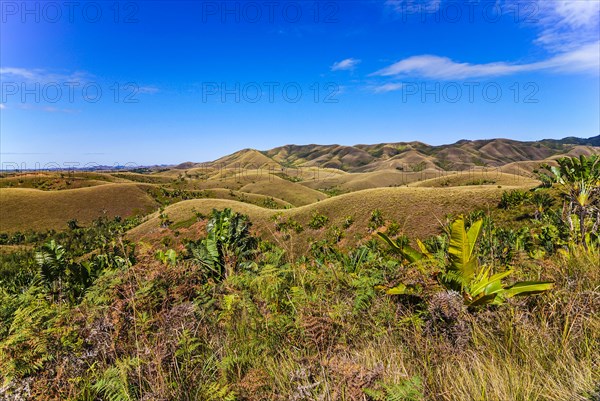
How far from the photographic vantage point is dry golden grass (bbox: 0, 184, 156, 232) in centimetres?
7019

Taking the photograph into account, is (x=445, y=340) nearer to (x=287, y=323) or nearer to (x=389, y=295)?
(x=389, y=295)

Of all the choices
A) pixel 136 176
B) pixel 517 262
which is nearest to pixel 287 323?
pixel 517 262

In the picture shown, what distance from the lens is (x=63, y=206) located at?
77.1 m

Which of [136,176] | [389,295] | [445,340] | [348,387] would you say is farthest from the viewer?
[136,176]

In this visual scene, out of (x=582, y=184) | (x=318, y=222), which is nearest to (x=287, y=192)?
(x=318, y=222)

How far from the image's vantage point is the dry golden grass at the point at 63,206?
2763 inches

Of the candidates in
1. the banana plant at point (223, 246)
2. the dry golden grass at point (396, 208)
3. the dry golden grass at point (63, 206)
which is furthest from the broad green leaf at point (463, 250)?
the dry golden grass at point (63, 206)

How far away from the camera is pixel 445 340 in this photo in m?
2.89

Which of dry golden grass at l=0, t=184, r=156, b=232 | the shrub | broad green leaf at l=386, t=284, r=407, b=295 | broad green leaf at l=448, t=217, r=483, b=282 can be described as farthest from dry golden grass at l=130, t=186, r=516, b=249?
dry golden grass at l=0, t=184, r=156, b=232

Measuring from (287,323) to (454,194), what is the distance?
34333mm

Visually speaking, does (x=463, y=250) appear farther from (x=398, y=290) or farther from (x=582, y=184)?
(x=582, y=184)

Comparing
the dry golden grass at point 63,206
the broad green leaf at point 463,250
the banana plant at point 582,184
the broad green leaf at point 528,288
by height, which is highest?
the banana plant at point 582,184

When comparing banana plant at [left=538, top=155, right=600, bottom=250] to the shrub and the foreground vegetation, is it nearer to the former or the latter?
the foreground vegetation

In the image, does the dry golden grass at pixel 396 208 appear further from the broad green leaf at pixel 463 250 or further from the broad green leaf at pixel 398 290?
the broad green leaf at pixel 463 250
